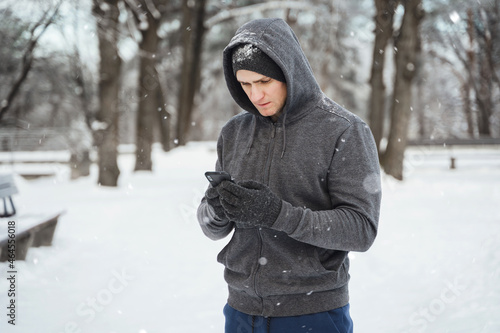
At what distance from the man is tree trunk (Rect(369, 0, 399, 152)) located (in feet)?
39.6

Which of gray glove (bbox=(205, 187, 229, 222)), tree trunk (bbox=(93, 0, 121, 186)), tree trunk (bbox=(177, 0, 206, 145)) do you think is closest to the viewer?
gray glove (bbox=(205, 187, 229, 222))

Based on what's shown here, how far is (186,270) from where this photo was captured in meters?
6.16

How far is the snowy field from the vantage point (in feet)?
15.2

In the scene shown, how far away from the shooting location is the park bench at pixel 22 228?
18.7ft

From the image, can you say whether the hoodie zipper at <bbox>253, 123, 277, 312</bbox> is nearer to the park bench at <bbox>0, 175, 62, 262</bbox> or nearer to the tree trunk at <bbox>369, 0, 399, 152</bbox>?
the park bench at <bbox>0, 175, 62, 262</bbox>

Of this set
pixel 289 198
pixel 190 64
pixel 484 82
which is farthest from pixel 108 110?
pixel 484 82

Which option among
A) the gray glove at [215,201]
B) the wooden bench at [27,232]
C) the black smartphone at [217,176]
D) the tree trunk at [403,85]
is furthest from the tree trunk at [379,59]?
the black smartphone at [217,176]

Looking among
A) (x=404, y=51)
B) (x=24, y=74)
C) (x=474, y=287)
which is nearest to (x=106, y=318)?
(x=474, y=287)

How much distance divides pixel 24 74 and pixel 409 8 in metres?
9.61

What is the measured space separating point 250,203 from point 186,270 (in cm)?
466

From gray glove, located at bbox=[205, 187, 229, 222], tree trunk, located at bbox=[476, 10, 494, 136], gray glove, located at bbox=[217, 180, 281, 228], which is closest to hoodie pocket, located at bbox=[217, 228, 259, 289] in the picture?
gray glove, located at bbox=[205, 187, 229, 222]

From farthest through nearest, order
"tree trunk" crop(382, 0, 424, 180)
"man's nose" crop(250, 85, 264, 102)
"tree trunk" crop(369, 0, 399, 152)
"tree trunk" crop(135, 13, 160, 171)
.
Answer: "tree trunk" crop(135, 13, 160, 171)
"tree trunk" crop(369, 0, 399, 152)
"tree trunk" crop(382, 0, 424, 180)
"man's nose" crop(250, 85, 264, 102)

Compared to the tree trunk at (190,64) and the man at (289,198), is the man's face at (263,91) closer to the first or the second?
the man at (289,198)

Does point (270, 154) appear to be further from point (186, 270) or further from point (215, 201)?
point (186, 270)
